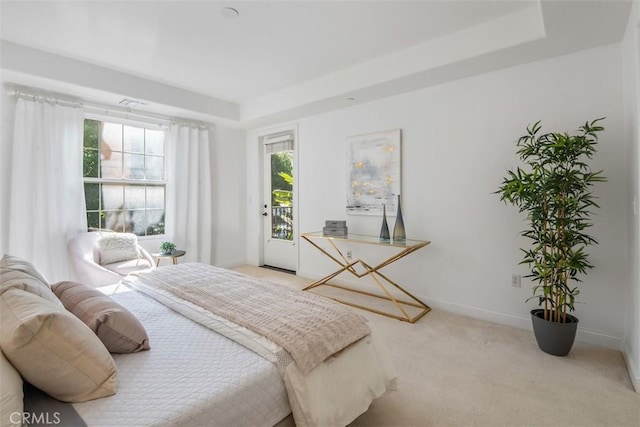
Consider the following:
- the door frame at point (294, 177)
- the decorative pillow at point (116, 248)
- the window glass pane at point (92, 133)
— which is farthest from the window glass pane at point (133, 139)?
the door frame at point (294, 177)

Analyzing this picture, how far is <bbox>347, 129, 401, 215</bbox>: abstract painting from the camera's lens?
3406mm

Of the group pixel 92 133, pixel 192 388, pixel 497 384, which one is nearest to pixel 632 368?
pixel 497 384

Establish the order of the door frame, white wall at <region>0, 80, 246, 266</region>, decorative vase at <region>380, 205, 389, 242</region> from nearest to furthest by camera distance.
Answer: decorative vase at <region>380, 205, 389, 242</region> < the door frame < white wall at <region>0, 80, 246, 266</region>

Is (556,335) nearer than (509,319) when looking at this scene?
Yes

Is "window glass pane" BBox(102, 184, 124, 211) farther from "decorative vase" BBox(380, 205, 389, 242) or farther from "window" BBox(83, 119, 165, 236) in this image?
"decorative vase" BBox(380, 205, 389, 242)

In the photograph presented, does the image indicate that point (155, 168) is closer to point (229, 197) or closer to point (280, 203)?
point (229, 197)

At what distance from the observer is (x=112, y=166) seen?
380 centimetres

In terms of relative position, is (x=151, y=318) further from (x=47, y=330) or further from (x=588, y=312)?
(x=588, y=312)

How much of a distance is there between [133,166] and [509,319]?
457 cm

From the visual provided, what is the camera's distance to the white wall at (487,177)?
2.29 meters

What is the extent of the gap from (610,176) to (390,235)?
1.85 meters

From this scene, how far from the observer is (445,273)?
3070 millimetres

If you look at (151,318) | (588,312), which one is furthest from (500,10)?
(151,318)

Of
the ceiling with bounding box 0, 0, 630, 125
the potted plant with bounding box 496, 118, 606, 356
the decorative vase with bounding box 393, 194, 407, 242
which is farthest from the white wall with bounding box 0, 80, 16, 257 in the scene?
the potted plant with bounding box 496, 118, 606, 356
